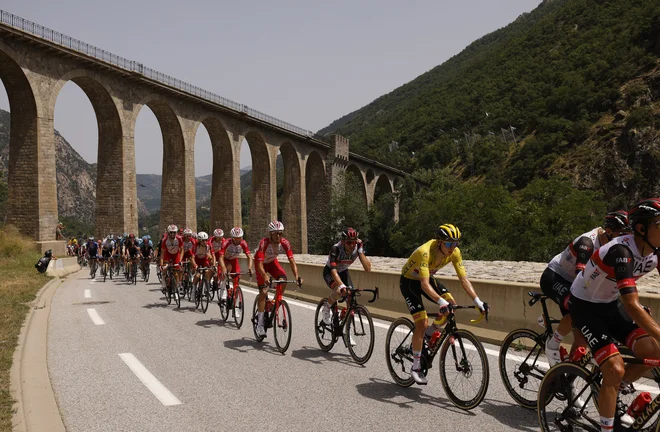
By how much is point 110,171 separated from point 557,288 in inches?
1423

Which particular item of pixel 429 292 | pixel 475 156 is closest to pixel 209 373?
pixel 429 292

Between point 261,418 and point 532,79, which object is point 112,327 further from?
point 532,79

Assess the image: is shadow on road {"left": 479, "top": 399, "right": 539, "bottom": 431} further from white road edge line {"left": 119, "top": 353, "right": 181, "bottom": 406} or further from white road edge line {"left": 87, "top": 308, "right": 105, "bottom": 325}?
white road edge line {"left": 87, "top": 308, "right": 105, "bottom": 325}

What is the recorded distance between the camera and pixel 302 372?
262 inches

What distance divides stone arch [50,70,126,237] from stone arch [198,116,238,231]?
1294 centimetres

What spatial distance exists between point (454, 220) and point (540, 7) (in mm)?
159326

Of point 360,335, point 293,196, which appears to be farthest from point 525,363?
point 293,196

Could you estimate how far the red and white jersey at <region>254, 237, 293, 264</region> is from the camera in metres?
8.32

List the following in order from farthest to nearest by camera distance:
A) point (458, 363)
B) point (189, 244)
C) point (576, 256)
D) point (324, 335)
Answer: point (189, 244) → point (324, 335) → point (458, 363) → point (576, 256)

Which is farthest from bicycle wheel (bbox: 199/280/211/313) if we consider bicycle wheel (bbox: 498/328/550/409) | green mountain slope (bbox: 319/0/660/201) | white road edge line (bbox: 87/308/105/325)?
green mountain slope (bbox: 319/0/660/201)

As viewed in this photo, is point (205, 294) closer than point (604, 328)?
No

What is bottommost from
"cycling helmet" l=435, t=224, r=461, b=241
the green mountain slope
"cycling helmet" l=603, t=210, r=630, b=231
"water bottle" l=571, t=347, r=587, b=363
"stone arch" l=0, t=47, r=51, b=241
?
"water bottle" l=571, t=347, r=587, b=363

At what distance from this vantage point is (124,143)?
36625mm

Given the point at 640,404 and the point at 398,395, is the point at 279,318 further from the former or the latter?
the point at 640,404
